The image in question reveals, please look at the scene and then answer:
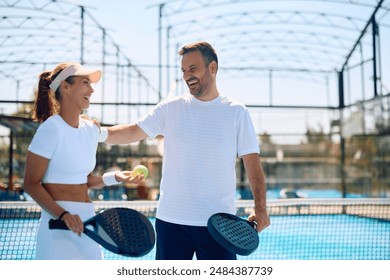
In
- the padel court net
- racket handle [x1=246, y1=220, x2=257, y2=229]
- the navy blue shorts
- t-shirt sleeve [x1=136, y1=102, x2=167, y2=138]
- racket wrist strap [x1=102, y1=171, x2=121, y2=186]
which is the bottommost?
the padel court net

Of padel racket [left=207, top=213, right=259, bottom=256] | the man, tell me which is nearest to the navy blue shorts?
the man

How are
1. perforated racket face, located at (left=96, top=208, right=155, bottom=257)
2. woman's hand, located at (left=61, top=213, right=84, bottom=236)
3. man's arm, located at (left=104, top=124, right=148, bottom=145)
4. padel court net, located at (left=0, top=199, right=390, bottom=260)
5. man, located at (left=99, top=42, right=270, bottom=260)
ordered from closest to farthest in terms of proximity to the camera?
woman's hand, located at (left=61, top=213, right=84, bottom=236), perforated racket face, located at (left=96, top=208, right=155, bottom=257), man, located at (left=99, top=42, right=270, bottom=260), man's arm, located at (left=104, top=124, right=148, bottom=145), padel court net, located at (left=0, top=199, right=390, bottom=260)

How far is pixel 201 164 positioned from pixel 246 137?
0.29 meters

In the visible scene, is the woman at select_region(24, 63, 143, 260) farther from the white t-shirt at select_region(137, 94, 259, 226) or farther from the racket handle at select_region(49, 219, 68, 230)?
the white t-shirt at select_region(137, 94, 259, 226)

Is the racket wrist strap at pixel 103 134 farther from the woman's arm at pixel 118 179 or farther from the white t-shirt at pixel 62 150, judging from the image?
the white t-shirt at pixel 62 150

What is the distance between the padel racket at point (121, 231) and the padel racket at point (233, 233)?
323mm

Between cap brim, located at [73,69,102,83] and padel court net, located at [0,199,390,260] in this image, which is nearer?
cap brim, located at [73,69,102,83]

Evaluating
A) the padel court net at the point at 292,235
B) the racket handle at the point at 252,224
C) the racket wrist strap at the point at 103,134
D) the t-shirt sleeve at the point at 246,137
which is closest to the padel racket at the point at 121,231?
the racket wrist strap at the point at 103,134

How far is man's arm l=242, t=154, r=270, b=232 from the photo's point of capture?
268cm

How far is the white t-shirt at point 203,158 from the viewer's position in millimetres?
2703

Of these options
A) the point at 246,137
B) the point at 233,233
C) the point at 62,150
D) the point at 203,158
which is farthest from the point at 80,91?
the point at 233,233

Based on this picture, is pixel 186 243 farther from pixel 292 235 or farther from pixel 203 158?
pixel 292 235

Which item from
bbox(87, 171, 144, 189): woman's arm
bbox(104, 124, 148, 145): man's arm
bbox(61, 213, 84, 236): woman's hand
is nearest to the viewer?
bbox(61, 213, 84, 236): woman's hand

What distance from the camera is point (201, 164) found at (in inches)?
107
